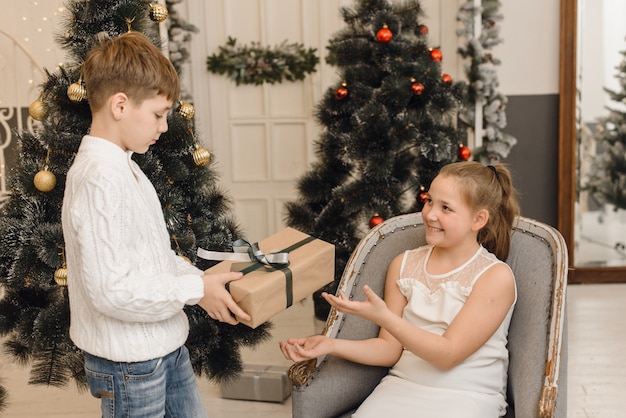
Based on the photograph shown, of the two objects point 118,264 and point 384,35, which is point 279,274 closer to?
point 118,264

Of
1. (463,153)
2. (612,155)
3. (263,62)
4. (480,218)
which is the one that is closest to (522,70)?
(612,155)

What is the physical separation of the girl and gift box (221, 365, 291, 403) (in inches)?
47.4

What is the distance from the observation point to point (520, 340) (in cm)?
200

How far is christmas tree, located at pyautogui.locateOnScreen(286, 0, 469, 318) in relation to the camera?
→ 354 cm

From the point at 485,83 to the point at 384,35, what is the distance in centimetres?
A: 110

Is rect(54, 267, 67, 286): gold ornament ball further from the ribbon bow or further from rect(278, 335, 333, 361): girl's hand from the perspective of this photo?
rect(278, 335, 333, 361): girl's hand

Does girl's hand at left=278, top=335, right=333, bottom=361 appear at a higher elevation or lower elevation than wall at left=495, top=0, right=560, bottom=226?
lower

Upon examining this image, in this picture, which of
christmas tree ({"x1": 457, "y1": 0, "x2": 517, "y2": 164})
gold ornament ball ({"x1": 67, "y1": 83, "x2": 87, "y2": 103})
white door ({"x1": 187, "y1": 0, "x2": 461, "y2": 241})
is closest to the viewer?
gold ornament ball ({"x1": 67, "y1": 83, "x2": 87, "y2": 103})

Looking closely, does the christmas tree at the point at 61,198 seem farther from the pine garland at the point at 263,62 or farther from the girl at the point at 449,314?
the pine garland at the point at 263,62

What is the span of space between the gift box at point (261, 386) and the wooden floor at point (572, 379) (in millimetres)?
31

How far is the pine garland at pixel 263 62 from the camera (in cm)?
478

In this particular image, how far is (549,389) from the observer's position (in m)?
1.75

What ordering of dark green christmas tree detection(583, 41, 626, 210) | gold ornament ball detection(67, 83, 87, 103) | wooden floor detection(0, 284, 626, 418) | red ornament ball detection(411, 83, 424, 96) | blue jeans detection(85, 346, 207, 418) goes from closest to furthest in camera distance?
1. blue jeans detection(85, 346, 207, 418)
2. gold ornament ball detection(67, 83, 87, 103)
3. wooden floor detection(0, 284, 626, 418)
4. red ornament ball detection(411, 83, 424, 96)
5. dark green christmas tree detection(583, 41, 626, 210)

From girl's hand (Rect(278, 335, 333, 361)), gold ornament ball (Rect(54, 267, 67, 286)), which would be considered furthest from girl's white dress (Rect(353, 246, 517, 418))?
gold ornament ball (Rect(54, 267, 67, 286))
